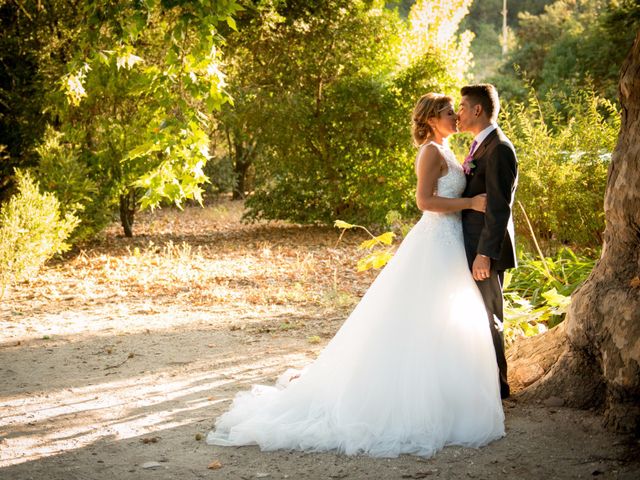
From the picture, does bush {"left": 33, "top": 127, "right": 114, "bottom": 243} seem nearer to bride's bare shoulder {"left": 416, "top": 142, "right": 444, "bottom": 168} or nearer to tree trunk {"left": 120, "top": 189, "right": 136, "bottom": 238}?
tree trunk {"left": 120, "top": 189, "right": 136, "bottom": 238}

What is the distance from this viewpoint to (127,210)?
47.6 feet

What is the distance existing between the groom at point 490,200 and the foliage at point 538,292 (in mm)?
1228

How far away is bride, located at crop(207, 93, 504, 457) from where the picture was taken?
4.06 m

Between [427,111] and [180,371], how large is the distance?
3.15 m

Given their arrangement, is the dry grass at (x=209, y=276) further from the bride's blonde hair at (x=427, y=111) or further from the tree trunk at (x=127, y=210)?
the bride's blonde hair at (x=427, y=111)

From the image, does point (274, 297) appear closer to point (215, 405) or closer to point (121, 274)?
point (121, 274)

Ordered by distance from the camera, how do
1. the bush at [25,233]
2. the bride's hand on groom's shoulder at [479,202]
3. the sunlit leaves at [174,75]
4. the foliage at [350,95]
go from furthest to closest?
1. the foliage at [350,95]
2. the bush at [25,233]
3. the sunlit leaves at [174,75]
4. the bride's hand on groom's shoulder at [479,202]

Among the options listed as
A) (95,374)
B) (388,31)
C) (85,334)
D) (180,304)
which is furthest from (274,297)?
(388,31)

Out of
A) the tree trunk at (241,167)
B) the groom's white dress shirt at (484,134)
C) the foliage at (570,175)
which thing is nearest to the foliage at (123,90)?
the groom's white dress shirt at (484,134)

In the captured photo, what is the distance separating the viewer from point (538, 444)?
155 inches

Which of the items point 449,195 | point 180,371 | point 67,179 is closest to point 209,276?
point 67,179

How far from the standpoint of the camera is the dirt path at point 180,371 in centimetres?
383

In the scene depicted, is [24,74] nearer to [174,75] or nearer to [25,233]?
[25,233]

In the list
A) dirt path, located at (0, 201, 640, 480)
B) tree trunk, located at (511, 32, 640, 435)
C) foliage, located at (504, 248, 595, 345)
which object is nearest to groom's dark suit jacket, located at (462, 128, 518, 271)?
tree trunk, located at (511, 32, 640, 435)
